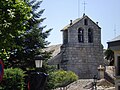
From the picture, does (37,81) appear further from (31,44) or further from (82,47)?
(82,47)

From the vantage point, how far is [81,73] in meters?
70.4

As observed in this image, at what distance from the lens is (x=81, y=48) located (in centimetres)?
7050

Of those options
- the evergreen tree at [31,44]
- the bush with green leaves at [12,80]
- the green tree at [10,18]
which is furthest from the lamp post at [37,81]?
the evergreen tree at [31,44]

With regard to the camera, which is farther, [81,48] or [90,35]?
[90,35]

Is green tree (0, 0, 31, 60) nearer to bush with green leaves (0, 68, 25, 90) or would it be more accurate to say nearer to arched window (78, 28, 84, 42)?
bush with green leaves (0, 68, 25, 90)

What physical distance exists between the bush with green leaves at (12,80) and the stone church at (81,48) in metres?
38.9

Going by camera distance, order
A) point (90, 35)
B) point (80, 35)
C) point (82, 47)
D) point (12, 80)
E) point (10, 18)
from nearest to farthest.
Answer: point (10, 18)
point (12, 80)
point (80, 35)
point (82, 47)
point (90, 35)

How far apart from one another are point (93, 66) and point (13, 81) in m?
43.3

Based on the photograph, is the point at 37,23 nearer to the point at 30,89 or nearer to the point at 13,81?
the point at 13,81

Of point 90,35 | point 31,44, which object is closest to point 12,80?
point 31,44

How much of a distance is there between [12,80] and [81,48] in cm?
4208

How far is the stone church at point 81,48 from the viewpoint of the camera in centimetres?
6856

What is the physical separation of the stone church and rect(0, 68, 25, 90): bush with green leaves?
38.9 meters

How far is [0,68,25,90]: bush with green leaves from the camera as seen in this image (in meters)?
28.7
